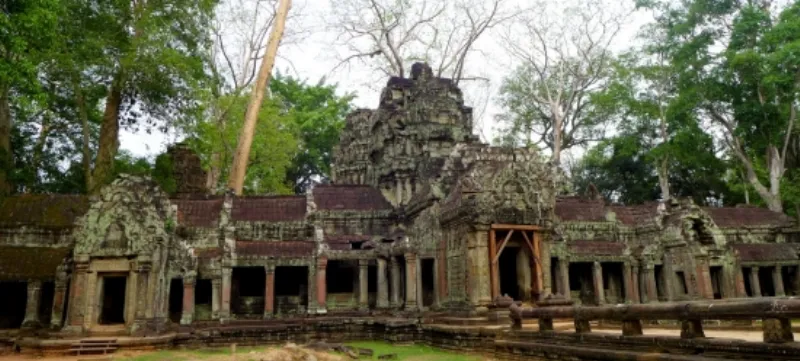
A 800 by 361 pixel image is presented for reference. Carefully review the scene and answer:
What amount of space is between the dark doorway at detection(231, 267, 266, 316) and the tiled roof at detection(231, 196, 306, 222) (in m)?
1.95

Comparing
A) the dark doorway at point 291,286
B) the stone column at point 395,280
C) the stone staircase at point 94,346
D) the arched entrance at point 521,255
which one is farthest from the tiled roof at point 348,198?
the stone staircase at point 94,346

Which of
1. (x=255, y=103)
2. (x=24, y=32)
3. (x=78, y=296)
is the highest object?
(x=255, y=103)

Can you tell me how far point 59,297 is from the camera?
17.1m

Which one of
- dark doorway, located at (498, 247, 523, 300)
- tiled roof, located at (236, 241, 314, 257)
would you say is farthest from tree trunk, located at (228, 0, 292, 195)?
dark doorway, located at (498, 247, 523, 300)

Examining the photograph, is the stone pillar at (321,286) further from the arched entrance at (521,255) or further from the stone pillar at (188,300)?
the arched entrance at (521,255)

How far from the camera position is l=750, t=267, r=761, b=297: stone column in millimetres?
24109

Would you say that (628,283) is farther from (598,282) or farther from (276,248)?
(276,248)

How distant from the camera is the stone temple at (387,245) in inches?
640

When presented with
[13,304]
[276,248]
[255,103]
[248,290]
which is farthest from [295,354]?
[255,103]

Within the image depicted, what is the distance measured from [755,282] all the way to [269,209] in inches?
799

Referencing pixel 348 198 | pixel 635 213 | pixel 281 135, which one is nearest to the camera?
pixel 348 198

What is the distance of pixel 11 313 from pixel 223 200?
7735 millimetres

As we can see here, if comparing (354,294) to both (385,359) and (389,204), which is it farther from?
(385,359)

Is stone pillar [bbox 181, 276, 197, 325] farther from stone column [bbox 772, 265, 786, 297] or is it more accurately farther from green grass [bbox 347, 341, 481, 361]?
stone column [bbox 772, 265, 786, 297]
